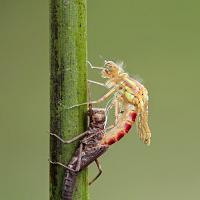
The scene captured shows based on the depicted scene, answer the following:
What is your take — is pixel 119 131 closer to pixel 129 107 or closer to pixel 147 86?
pixel 129 107

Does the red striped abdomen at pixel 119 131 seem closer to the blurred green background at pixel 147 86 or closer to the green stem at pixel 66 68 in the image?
the green stem at pixel 66 68

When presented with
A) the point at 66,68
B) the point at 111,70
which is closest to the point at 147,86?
the point at 111,70

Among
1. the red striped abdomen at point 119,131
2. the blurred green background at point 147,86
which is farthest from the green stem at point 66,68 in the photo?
the blurred green background at point 147,86
